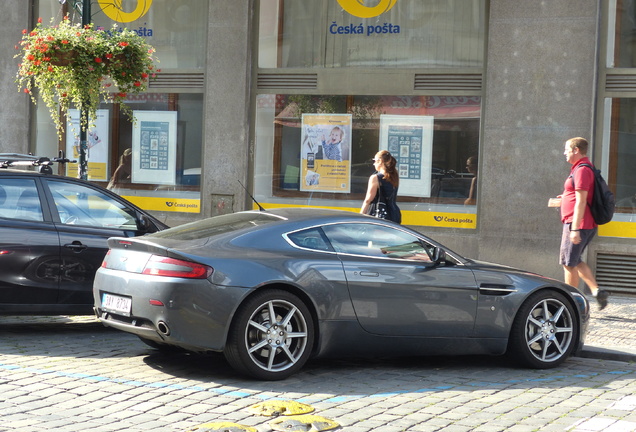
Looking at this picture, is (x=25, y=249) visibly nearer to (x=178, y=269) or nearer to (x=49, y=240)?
(x=49, y=240)

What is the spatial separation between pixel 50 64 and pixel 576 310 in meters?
6.91

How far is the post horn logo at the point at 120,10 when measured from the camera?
15.8 meters

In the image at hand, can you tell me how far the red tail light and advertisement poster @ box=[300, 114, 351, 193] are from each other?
7.71 metres

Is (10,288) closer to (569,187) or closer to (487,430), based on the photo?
(487,430)

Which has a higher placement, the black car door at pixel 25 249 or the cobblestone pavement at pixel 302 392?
the black car door at pixel 25 249

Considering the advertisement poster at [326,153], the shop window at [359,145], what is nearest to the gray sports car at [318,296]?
the shop window at [359,145]

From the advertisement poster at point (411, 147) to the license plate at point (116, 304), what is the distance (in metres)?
7.39

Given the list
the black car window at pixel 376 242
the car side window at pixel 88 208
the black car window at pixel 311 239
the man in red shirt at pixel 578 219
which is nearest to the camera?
the black car window at pixel 311 239

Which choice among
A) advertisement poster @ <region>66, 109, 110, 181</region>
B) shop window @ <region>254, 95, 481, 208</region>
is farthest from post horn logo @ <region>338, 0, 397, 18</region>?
advertisement poster @ <region>66, 109, 110, 181</region>

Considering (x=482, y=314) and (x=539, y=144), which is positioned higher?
(x=539, y=144)

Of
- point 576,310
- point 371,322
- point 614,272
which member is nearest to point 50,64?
point 371,322

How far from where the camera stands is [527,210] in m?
13.5

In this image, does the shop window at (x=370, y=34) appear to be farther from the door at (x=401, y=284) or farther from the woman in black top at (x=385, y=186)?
the door at (x=401, y=284)

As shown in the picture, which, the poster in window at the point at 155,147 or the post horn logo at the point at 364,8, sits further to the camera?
the poster in window at the point at 155,147
